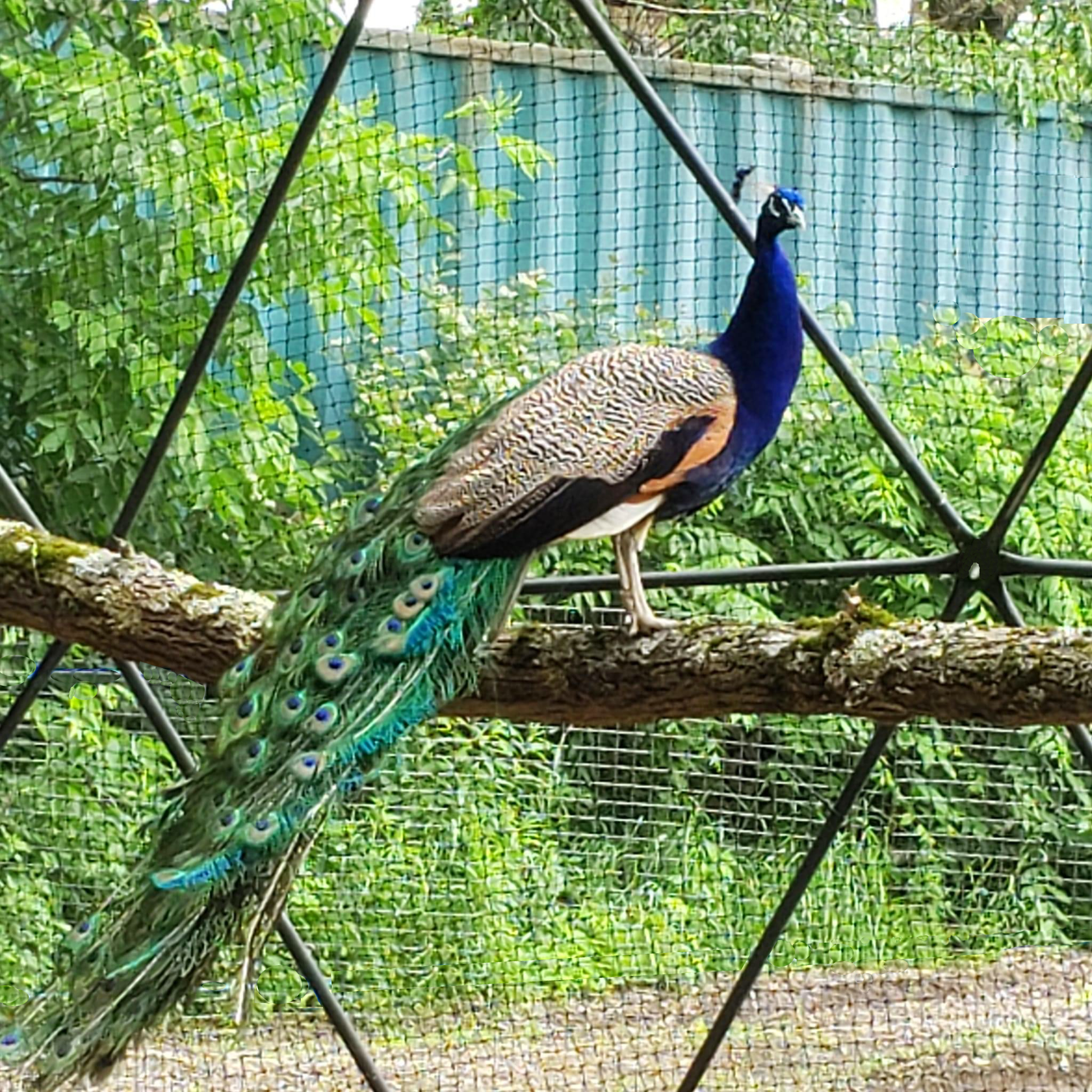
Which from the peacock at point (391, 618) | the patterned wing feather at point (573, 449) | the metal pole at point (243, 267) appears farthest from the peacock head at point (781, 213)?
the metal pole at point (243, 267)

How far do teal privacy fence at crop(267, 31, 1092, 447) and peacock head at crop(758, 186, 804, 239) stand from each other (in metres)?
0.63

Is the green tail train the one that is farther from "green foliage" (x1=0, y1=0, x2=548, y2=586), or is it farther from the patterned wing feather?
"green foliage" (x1=0, y1=0, x2=548, y2=586)

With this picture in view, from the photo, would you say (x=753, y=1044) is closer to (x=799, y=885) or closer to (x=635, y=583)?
(x=799, y=885)

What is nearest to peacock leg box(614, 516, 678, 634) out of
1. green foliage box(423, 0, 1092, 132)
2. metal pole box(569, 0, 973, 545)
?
metal pole box(569, 0, 973, 545)

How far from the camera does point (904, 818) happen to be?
10.2 ft

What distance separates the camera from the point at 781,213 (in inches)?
96.3

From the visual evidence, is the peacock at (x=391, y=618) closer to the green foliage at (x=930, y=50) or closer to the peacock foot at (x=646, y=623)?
the peacock foot at (x=646, y=623)

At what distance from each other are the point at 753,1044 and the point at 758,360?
56.6 inches

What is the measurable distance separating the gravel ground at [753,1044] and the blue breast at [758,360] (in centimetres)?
126

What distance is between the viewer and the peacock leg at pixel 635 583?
Result: 2.22m

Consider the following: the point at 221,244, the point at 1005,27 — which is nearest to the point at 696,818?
the point at 221,244

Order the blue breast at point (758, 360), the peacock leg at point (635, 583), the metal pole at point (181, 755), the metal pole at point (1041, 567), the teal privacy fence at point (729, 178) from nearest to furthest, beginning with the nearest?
the peacock leg at point (635, 583) → the blue breast at point (758, 360) → the metal pole at point (1041, 567) → the metal pole at point (181, 755) → the teal privacy fence at point (729, 178)

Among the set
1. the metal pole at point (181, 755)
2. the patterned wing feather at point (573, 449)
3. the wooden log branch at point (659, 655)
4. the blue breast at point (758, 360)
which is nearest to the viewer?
the wooden log branch at point (659, 655)

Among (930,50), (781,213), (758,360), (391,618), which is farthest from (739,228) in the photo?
(391,618)
